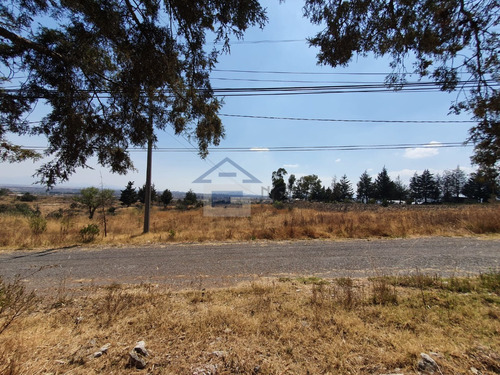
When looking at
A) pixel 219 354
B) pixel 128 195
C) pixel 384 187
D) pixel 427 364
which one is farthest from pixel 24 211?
pixel 384 187

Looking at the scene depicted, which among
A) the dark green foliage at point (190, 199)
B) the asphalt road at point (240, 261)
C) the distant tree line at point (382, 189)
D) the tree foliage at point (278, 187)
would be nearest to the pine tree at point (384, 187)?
the distant tree line at point (382, 189)

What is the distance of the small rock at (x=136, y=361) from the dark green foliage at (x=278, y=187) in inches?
2310

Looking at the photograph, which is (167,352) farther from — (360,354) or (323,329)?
(360,354)

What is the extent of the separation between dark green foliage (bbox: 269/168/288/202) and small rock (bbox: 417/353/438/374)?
5851 cm

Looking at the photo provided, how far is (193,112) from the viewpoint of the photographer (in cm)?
338

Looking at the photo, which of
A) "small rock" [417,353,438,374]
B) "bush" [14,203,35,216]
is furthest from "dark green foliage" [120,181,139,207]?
"small rock" [417,353,438,374]

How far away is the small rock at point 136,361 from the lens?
6.66 feet

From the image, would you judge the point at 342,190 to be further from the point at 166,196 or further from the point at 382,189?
the point at 166,196

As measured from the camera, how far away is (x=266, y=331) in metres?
2.54

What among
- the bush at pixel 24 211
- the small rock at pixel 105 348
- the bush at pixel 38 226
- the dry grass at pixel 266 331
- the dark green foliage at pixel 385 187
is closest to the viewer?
the dry grass at pixel 266 331

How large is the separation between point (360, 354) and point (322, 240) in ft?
22.8

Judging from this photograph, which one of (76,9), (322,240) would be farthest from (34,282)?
(322,240)

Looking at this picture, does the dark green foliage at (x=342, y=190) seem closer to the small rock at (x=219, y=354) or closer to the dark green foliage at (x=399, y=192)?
the dark green foliage at (x=399, y=192)

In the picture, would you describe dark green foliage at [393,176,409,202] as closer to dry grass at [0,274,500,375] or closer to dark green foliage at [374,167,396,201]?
dark green foliage at [374,167,396,201]
